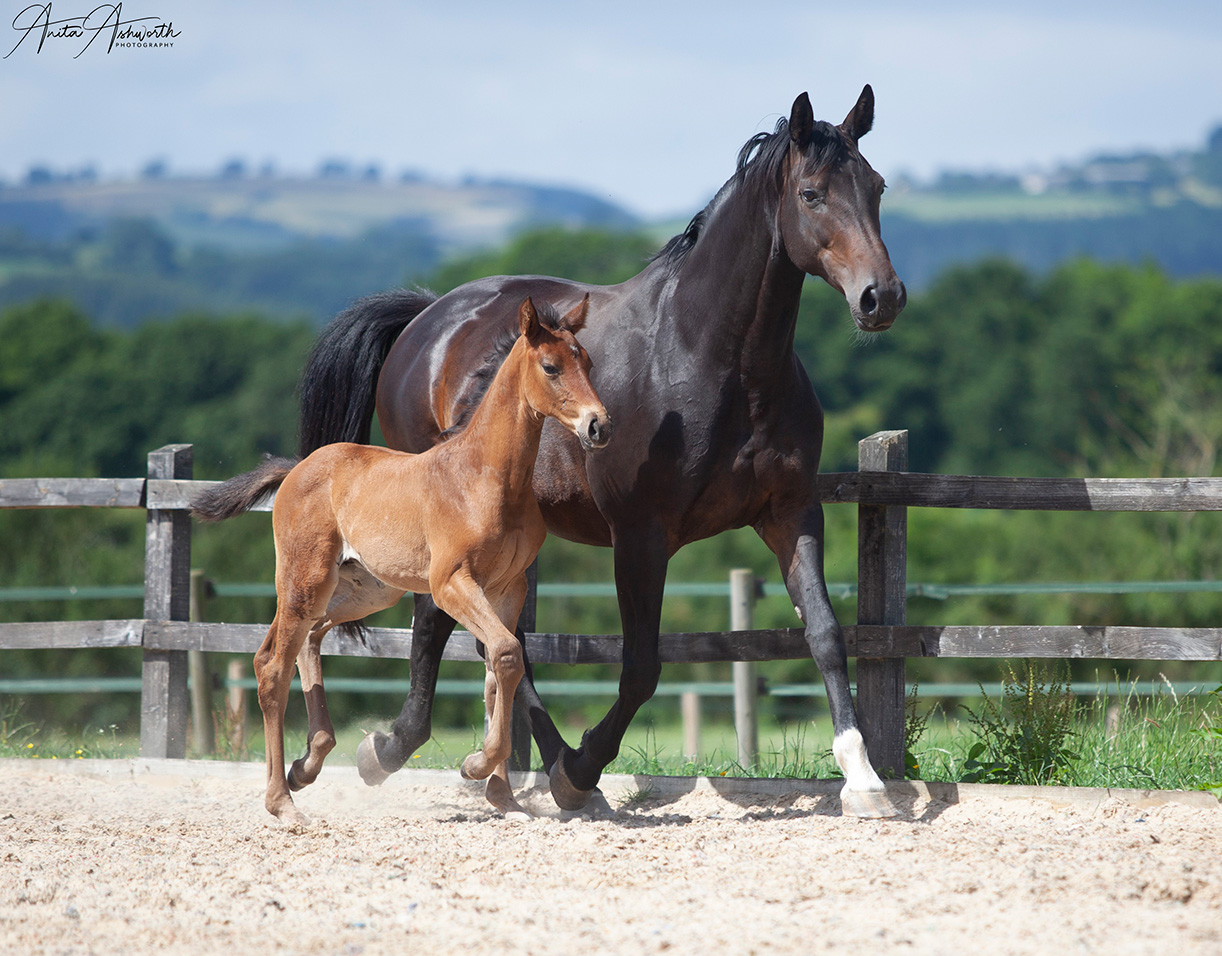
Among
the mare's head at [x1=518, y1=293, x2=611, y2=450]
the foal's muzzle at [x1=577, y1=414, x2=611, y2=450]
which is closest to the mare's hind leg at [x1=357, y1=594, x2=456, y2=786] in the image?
the mare's head at [x1=518, y1=293, x2=611, y2=450]

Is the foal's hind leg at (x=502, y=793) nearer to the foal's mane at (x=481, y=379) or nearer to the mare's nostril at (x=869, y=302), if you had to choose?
the foal's mane at (x=481, y=379)

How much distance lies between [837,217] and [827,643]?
1.48 meters

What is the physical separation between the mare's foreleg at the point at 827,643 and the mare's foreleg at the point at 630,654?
46 centimetres

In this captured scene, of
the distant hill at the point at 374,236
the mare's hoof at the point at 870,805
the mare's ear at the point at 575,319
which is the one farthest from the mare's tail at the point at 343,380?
the distant hill at the point at 374,236

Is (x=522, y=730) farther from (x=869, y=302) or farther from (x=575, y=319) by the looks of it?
(x=869, y=302)

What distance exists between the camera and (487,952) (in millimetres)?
3020

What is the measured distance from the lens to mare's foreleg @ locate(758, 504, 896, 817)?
14.1ft

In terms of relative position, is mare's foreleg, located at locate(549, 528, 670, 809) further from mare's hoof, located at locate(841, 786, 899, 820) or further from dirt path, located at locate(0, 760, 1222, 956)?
mare's hoof, located at locate(841, 786, 899, 820)

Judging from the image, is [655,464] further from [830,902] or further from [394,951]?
[394,951]

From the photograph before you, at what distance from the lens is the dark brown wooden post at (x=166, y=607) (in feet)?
21.0

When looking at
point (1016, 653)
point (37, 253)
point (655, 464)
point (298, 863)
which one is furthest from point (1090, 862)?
point (37, 253)

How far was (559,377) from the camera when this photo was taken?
4324 mm

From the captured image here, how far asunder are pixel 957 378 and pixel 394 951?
175ft

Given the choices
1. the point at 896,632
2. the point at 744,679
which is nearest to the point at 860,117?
the point at 896,632
